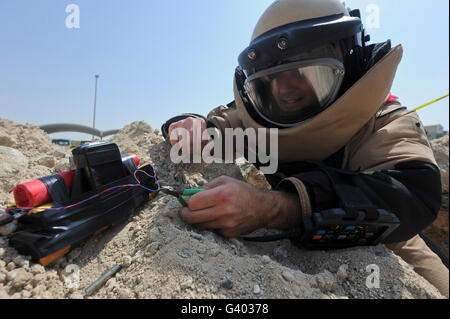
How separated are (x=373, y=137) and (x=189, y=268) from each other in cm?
116

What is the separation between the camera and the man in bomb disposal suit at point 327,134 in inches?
40.0

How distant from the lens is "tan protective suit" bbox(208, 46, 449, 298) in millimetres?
1125

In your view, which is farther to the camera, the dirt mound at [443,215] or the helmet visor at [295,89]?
the dirt mound at [443,215]

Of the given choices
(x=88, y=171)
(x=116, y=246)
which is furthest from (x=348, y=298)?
(x=88, y=171)

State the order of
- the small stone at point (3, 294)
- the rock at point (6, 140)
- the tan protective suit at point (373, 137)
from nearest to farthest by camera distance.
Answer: the small stone at point (3, 294) < the tan protective suit at point (373, 137) < the rock at point (6, 140)

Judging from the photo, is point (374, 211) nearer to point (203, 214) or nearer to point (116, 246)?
point (203, 214)

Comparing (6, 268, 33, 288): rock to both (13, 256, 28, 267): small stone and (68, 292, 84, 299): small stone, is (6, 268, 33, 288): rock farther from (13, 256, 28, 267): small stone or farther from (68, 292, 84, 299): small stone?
(68, 292, 84, 299): small stone

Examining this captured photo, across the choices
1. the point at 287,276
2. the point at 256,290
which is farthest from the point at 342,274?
the point at 256,290

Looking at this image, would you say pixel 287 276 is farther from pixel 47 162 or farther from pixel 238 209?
pixel 47 162

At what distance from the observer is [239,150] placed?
6.34ft

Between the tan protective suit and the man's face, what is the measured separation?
175 millimetres

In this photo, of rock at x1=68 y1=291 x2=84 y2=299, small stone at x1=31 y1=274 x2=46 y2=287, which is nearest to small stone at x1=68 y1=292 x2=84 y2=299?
rock at x1=68 y1=291 x2=84 y2=299

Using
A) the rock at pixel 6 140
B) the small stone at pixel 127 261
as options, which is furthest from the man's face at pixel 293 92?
the rock at pixel 6 140

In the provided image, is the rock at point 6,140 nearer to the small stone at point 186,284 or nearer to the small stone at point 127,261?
the small stone at point 127,261
